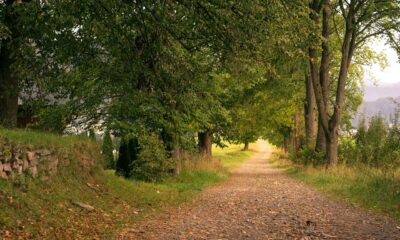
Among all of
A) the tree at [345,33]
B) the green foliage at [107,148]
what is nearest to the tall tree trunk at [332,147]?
the tree at [345,33]

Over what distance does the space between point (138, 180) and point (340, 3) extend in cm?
1332

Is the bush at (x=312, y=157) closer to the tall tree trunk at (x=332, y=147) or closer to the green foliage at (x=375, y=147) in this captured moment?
the green foliage at (x=375, y=147)

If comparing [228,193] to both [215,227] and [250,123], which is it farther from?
[250,123]

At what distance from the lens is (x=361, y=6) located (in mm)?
22906

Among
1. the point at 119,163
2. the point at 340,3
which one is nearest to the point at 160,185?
the point at 119,163

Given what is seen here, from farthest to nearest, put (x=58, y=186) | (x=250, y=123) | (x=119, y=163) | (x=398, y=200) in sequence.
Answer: (x=250, y=123) → (x=119, y=163) → (x=398, y=200) → (x=58, y=186)

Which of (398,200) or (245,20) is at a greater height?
(245,20)

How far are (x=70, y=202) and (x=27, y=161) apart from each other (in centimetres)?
150

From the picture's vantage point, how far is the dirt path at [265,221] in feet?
29.0

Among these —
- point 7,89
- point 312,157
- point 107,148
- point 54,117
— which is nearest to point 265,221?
point 7,89

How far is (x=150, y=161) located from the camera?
18422 millimetres

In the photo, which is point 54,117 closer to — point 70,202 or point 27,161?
point 70,202

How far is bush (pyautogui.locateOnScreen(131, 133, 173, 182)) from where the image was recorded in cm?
1809

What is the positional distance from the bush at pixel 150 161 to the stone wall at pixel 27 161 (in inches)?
244
